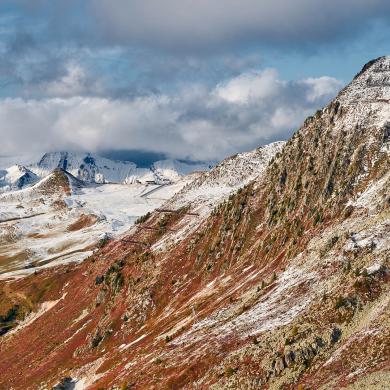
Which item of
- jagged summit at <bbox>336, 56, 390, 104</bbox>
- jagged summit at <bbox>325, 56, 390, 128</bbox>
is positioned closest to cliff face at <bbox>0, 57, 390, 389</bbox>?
jagged summit at <bbox>325, 56, 390, 128</bbox>

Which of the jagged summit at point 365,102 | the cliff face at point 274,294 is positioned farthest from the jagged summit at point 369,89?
the cliff face at point 274,294

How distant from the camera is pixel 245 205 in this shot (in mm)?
184500

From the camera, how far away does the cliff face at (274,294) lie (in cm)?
8106

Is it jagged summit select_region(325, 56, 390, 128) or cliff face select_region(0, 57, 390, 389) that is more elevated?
jagged summit select_region(325, 56, 390, 128)

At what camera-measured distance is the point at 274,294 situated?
111875 millimetres

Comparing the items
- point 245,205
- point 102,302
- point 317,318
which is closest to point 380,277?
point 317,318

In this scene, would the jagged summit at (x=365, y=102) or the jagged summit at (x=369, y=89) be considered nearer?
the jagged summit at (x=365, y=102)

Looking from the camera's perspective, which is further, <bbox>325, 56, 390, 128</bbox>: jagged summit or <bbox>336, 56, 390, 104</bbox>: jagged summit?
<bbox>336, 56, 390, 104</bbox>: jagged summit

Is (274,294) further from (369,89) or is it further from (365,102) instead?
(369,89)

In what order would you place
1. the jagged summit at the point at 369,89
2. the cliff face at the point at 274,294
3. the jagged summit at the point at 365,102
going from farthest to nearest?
the jagged summit at the point at 369,89
the jagged summit at the point at 365,102
the cliff face at the point at 274,294

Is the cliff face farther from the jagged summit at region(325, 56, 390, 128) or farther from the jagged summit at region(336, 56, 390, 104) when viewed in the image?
the jagged summit at region(336, 56, 390, 104)

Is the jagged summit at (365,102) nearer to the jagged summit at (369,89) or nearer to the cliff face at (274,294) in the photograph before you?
the jagged summit at (369,89)

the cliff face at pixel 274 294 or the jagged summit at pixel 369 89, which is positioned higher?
the jagged summit at pixel 369 89

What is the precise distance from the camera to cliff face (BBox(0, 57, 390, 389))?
81.1 metres
